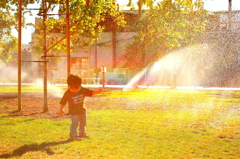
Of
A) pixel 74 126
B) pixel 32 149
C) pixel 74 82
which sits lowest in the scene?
pixel 32 149

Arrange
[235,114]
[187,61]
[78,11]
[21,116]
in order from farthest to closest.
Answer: [187,61] < [78,11] < [235,114] < [21,116]

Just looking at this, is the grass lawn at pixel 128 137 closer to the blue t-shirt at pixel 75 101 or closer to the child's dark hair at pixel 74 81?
the blue t-shirt at pixel 75 101

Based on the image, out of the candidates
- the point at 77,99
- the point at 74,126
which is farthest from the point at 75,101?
the point at 74,126

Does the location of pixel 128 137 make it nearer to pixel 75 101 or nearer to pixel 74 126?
pixel 74 126

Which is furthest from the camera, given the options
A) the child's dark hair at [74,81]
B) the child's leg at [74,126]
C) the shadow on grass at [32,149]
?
the child's leg at [74,126]

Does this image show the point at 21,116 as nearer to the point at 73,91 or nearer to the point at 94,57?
the point at 73,91

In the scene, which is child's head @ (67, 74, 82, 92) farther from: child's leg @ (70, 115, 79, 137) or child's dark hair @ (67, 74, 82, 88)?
child's leg @ (70, 115, 79, 137)

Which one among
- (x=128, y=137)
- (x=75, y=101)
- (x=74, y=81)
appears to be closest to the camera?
(x=74, y=81)

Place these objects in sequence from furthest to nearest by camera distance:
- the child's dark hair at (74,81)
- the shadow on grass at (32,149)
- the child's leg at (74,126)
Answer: the child's leg at (74,126)
the child's dark hair at (74,81)
the shadow on grass at (32,149)

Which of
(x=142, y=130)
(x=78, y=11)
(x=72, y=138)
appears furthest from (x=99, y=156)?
(x=78, y=11)

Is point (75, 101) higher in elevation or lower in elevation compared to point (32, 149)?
higher

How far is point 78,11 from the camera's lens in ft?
43.5

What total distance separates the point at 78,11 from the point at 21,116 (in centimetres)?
471

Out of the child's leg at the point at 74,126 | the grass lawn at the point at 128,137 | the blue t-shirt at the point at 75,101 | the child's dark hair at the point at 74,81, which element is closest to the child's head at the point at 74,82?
the child's dark hair at the point at 74,81
